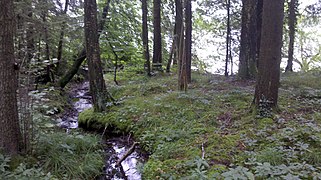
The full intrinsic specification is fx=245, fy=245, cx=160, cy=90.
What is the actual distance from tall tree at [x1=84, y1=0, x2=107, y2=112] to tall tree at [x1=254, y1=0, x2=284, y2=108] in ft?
12.7

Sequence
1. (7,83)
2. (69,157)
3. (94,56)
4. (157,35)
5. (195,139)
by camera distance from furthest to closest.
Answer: (157,35), (94,56), (195,139), (69,157), (7,83)

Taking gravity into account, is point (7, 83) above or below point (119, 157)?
above

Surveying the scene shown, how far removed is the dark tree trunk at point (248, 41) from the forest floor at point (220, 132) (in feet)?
7.73

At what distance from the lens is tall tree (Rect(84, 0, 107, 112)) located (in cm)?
611

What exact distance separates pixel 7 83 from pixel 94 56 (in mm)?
3183

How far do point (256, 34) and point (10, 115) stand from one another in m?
8.78

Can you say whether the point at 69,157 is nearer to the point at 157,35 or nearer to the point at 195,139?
the point at 195,139

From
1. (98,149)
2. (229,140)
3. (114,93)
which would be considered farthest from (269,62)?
(114,93)

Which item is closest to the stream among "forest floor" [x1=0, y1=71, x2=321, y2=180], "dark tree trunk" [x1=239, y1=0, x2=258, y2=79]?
"forest floor" [x1=0, y1=71, x2=321, y2=180]

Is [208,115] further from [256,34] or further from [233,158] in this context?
[256,34]

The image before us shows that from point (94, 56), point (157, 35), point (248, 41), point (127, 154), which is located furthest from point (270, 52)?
point (157, 35)

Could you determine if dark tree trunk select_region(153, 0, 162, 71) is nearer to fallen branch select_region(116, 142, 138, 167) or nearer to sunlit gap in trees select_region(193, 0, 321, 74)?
sunlit gap in trees select_region(193, 0, 321, 74)

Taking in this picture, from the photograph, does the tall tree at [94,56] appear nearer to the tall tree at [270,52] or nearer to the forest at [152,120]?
the forest at [152,120]

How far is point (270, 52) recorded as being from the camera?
16.3 feet
